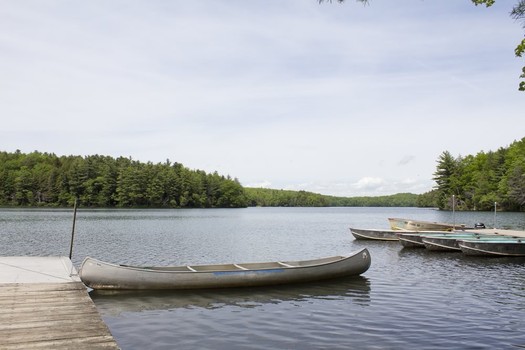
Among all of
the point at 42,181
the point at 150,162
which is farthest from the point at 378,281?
the point at 150,162

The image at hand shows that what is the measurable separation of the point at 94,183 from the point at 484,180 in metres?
114

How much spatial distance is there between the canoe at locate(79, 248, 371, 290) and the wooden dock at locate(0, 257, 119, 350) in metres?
1.37

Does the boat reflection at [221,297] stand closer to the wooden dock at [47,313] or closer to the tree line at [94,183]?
the wooden dock at [47,313]

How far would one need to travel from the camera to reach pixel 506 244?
3048cm

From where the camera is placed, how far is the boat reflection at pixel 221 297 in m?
16.8

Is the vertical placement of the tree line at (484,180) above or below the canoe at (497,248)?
above

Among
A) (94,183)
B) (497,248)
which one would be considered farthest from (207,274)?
(94,183)

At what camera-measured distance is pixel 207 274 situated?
61.9 ft

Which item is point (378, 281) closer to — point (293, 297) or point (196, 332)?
point (293, 297)

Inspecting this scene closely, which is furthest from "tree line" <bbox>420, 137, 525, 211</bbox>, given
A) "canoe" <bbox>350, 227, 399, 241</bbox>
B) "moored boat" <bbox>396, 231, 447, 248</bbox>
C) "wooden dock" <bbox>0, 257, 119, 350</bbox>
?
"wooden dock" <bbox>0, 257, 119, 350</bbox>

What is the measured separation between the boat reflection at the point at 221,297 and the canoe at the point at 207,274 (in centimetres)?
28

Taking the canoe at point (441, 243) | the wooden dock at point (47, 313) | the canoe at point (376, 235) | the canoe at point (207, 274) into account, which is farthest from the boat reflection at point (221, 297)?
the canoe at point (376, 235)

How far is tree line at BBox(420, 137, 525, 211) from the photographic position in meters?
112

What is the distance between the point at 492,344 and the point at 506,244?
67.1 feet
